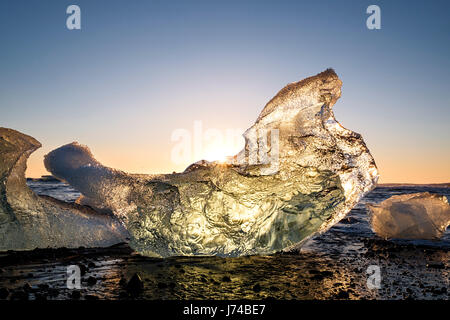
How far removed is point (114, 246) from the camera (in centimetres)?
701

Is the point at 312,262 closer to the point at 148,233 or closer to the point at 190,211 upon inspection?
the point at 190,211

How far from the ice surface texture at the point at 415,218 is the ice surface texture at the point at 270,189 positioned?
2.46 m

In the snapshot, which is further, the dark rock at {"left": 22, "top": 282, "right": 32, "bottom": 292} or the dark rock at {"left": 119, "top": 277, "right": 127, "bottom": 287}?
the dark rock at {"left": 119, "top": 277, "right": 127, "bottom": 287}

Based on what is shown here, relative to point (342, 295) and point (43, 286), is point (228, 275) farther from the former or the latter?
point (43, 286)

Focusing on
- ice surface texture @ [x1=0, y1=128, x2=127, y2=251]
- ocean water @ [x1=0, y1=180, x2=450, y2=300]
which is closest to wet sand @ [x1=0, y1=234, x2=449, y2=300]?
ocean water @ [x1=0, y1=180, x2=450, y2=300]

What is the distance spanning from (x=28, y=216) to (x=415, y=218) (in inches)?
317

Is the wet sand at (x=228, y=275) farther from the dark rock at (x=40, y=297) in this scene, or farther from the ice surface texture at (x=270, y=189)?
the ice surface texture at (x=270, y=189)

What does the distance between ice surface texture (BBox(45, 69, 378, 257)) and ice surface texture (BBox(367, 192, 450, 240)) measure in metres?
2.46

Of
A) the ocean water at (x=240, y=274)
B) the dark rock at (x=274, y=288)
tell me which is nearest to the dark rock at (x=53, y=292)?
the ocean water at (x=240, y=274)

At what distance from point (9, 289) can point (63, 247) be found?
8.12ft

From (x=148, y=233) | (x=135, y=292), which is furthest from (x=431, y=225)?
(x=135, y=292)

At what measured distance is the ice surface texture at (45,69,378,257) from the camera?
6.20m

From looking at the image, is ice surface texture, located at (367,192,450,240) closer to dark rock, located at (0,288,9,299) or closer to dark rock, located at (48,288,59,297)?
dark rock, located at (48,288,59,297)
